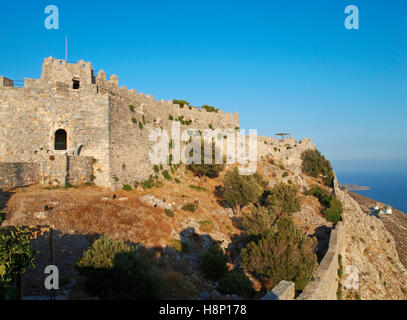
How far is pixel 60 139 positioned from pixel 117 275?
674 inches

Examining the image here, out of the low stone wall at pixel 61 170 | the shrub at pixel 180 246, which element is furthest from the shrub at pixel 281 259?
the low stone wall at pixel 61 170

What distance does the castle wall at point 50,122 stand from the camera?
19.4 m

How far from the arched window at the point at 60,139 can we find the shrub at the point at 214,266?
15.1 metres

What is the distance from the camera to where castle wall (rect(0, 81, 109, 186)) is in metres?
19.4

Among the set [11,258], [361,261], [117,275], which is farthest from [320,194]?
[11,258]

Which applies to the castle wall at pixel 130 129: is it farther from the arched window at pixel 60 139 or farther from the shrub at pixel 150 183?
the arched window at pixel 60 139

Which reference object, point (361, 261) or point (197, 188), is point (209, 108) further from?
point (361, 261)

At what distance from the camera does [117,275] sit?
29.5ft

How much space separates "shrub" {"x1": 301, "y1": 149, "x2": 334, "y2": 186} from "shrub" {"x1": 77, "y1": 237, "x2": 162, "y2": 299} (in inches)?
1746

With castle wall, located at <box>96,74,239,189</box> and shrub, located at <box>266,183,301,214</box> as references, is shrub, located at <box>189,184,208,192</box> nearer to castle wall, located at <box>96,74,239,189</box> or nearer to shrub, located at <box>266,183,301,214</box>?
castle wall, located at <box>96,74,239,189</box>

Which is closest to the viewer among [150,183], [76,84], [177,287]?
[177,287]

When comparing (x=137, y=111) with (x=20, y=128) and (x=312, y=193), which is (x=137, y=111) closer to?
(x=20, y=128)
